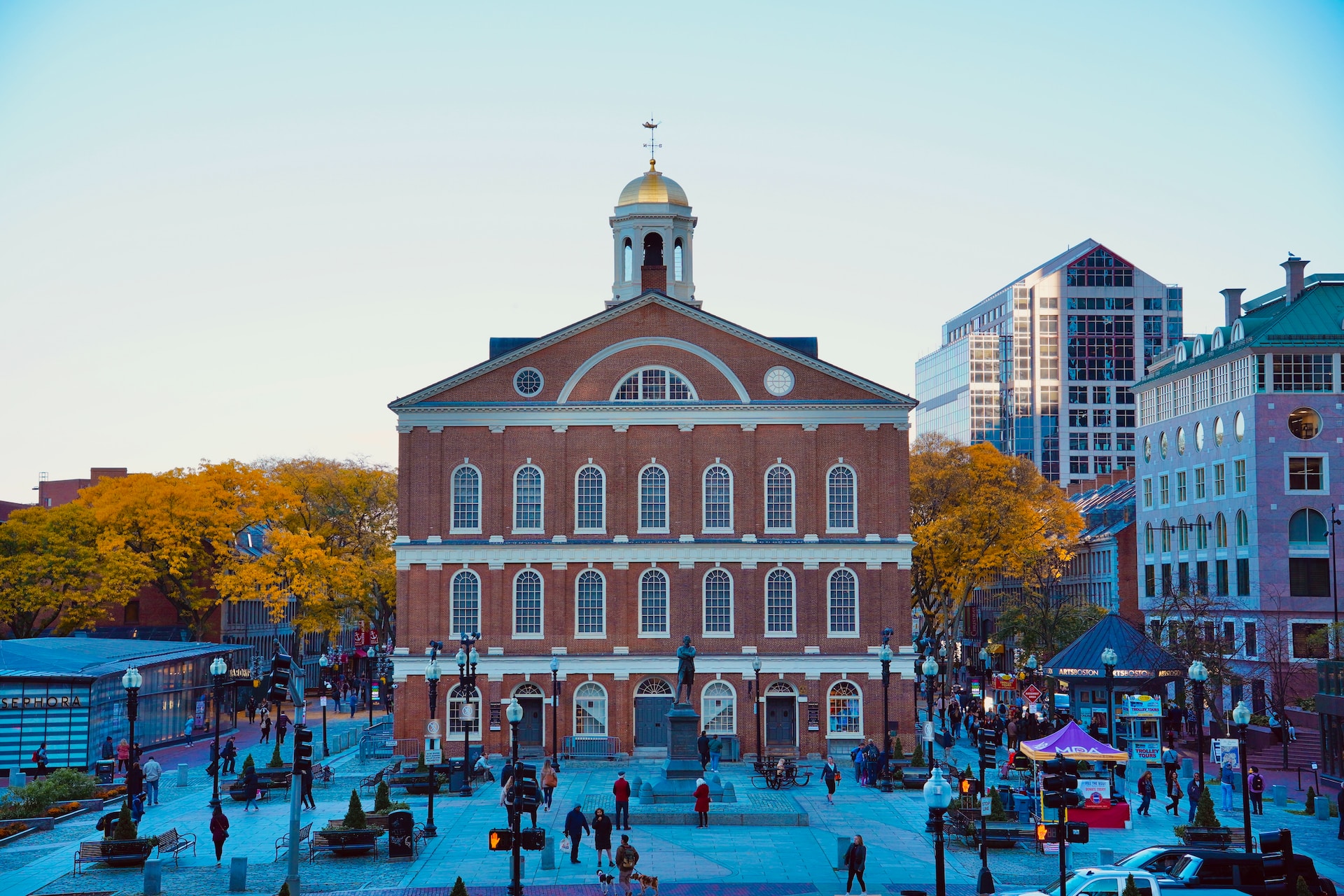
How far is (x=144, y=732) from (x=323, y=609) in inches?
817

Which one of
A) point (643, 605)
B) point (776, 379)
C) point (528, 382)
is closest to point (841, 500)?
point (776, 379)

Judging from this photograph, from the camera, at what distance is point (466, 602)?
202 ft

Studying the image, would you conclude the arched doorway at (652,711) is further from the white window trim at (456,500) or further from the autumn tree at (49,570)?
the autumn tree at (49,570)

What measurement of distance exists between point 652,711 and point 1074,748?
22.2 metres

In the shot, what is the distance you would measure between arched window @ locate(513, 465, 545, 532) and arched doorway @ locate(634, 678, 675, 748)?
7.98 metres

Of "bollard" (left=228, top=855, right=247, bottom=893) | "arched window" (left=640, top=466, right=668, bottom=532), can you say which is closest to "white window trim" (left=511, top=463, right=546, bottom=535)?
"arched window" (left=640, top=466, right=668, bottom=532)

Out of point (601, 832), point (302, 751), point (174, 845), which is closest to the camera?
point (302, 751)

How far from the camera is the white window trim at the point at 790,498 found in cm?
6175

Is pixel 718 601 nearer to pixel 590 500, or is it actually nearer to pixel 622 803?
pixel 590 500

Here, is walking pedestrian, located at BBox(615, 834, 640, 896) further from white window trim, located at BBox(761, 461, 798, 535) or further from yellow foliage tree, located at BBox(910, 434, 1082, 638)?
yellow foliage tree, located at BBox(910, 434, 1082, 638)

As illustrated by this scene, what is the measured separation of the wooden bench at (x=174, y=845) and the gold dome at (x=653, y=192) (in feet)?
129

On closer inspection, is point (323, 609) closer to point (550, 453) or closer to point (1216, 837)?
point (550, 453)

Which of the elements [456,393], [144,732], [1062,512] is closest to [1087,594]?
[1062,512]

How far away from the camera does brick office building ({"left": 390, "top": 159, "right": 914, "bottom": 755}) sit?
200ft
